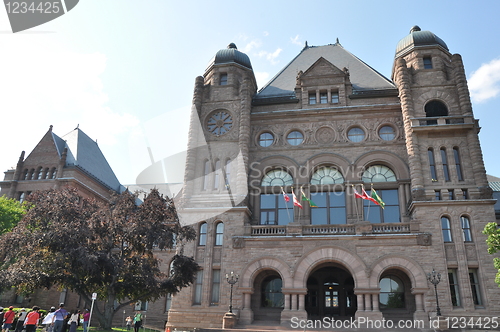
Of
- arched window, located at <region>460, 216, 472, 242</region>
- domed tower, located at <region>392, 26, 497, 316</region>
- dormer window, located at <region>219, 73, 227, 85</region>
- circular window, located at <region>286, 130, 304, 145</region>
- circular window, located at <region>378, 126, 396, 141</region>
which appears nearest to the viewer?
domed tower, located at <region>392, 26, 497, 316</region>

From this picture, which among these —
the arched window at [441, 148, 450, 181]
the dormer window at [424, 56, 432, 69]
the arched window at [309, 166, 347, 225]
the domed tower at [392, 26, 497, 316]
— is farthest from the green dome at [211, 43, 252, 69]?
the arched window at [441, 148, 450, 181]

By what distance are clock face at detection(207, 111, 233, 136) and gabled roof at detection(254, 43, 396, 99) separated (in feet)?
12.7

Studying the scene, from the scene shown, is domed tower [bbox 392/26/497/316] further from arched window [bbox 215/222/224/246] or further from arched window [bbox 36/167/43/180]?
arched window [bbox 36/167/43/180]

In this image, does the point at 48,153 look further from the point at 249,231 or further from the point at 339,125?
the point at 339,125

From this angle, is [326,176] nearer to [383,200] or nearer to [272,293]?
[383,200]

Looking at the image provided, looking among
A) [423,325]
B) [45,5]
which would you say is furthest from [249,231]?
[45,5]

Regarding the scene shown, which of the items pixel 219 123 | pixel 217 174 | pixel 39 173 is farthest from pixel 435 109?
pixel 39 173

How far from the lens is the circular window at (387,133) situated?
33531 millimetres

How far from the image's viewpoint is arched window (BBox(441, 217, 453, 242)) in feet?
91.6

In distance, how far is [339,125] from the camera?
3438 centimetres

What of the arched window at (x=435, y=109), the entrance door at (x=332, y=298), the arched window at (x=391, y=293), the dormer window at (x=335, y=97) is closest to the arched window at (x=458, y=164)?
the arched window at (x=435, y=109)

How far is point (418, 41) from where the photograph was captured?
35.2 m

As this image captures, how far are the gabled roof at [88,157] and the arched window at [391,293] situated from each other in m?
33.5

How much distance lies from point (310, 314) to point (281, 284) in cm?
313
